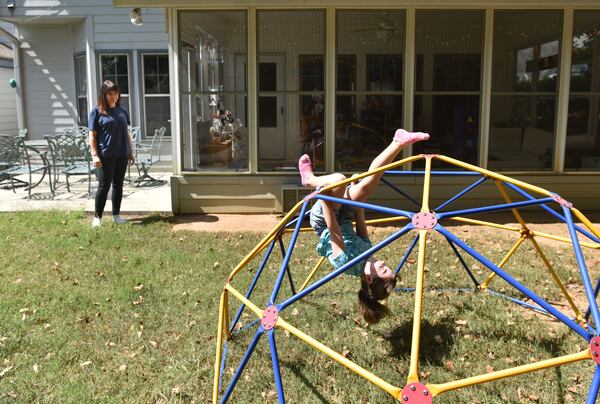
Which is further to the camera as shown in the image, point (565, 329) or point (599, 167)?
point (599, 167)

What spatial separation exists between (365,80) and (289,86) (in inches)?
42.6

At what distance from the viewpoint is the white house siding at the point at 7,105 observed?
15875 mm

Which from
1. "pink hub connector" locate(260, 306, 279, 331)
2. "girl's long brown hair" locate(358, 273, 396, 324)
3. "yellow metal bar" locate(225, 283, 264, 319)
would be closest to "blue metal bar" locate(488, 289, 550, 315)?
"girl's long brown hair" locate(358, 273, 396, 324)

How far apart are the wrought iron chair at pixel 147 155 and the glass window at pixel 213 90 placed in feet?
9.43

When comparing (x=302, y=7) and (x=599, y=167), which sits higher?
(x=302, y=7)

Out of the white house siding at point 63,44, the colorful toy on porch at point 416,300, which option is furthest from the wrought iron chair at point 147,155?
the colorful toy on porch at point 416,300

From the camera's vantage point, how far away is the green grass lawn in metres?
3.46

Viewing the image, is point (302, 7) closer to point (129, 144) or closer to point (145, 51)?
point (129, 144)

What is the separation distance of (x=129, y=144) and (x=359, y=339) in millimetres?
4722

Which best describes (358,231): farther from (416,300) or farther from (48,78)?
(48,78)

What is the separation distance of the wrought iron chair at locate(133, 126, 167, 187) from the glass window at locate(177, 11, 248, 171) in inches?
113

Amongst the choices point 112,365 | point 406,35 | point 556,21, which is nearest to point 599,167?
point 556,21

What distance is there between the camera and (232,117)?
8.23m

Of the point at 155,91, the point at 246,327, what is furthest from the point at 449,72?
the point at 155,91
